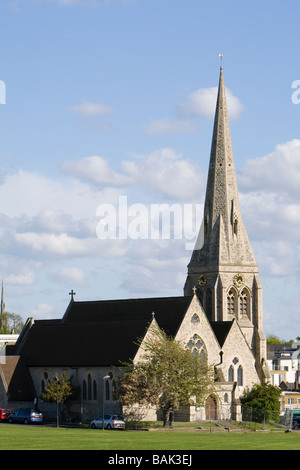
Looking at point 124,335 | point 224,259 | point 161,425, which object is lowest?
point 161,425

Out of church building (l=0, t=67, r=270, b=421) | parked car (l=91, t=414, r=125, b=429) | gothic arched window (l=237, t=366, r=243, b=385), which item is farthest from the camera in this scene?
gothic arched window (l=237, t=366, r=243, b=385)

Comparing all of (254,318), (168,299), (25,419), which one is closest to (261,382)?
(254,318)

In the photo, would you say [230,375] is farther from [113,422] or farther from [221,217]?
[113,422]

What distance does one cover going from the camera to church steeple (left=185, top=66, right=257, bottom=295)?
101 metres

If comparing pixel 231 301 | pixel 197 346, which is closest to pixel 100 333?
pixel 197 346

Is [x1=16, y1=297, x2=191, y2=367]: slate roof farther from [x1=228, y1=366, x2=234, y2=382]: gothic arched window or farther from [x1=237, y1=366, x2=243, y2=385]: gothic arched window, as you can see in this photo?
[x1=237, y1=366, x2=243, y2=385]: gothic arched window

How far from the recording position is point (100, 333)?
273 ft

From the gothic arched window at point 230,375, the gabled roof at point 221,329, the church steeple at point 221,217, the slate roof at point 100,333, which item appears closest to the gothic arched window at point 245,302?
the church steeple at point 221,217

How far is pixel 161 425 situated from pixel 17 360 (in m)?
20.2

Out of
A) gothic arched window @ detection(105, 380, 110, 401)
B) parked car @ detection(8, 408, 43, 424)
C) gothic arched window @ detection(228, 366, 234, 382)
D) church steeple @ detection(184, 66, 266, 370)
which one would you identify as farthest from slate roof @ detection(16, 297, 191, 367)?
church steeple @ detection(184, 66, 266, 370)

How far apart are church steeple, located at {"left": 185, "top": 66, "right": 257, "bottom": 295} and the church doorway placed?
65.8 feet

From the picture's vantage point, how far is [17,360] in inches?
3413
